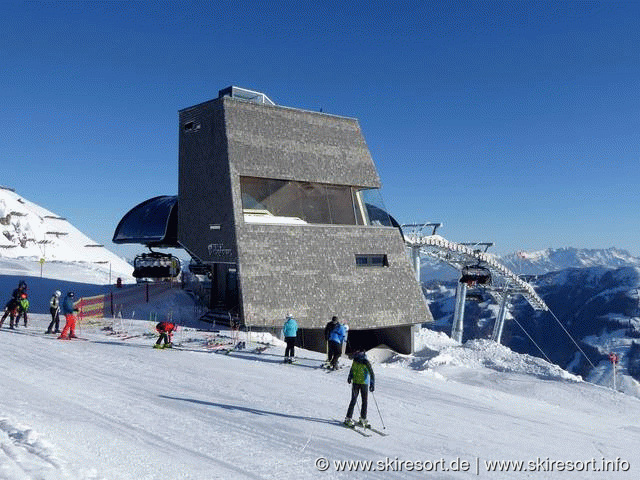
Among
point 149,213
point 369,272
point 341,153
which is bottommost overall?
point 369,272

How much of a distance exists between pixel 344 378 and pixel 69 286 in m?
25.1

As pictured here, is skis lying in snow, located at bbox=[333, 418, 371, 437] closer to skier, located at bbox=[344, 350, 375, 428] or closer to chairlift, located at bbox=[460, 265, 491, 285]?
skier, located at bbox=[344, 350, 375, 428]

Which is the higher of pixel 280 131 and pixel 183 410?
pixel 280 131

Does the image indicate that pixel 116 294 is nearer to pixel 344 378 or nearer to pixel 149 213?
pixel 149 213

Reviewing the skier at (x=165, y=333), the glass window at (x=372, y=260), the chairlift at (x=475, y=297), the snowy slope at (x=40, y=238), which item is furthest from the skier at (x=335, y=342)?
the snowy slope at (x=40, y=238)

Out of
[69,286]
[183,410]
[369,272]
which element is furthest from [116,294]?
[183,410]

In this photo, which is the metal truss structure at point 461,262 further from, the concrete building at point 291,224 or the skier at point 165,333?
the skier at point 165,333

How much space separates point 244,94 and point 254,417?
72.5ft

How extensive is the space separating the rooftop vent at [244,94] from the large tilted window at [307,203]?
A: 5.48m

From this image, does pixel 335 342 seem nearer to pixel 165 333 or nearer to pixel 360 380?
pixel 360 380

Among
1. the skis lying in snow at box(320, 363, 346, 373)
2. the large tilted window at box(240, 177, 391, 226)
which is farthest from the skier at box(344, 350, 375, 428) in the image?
the large tilted window at box(240, 177, 391, 226)

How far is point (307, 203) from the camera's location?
2688cm

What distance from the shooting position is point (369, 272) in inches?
1035

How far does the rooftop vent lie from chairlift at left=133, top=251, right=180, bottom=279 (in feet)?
35.0
